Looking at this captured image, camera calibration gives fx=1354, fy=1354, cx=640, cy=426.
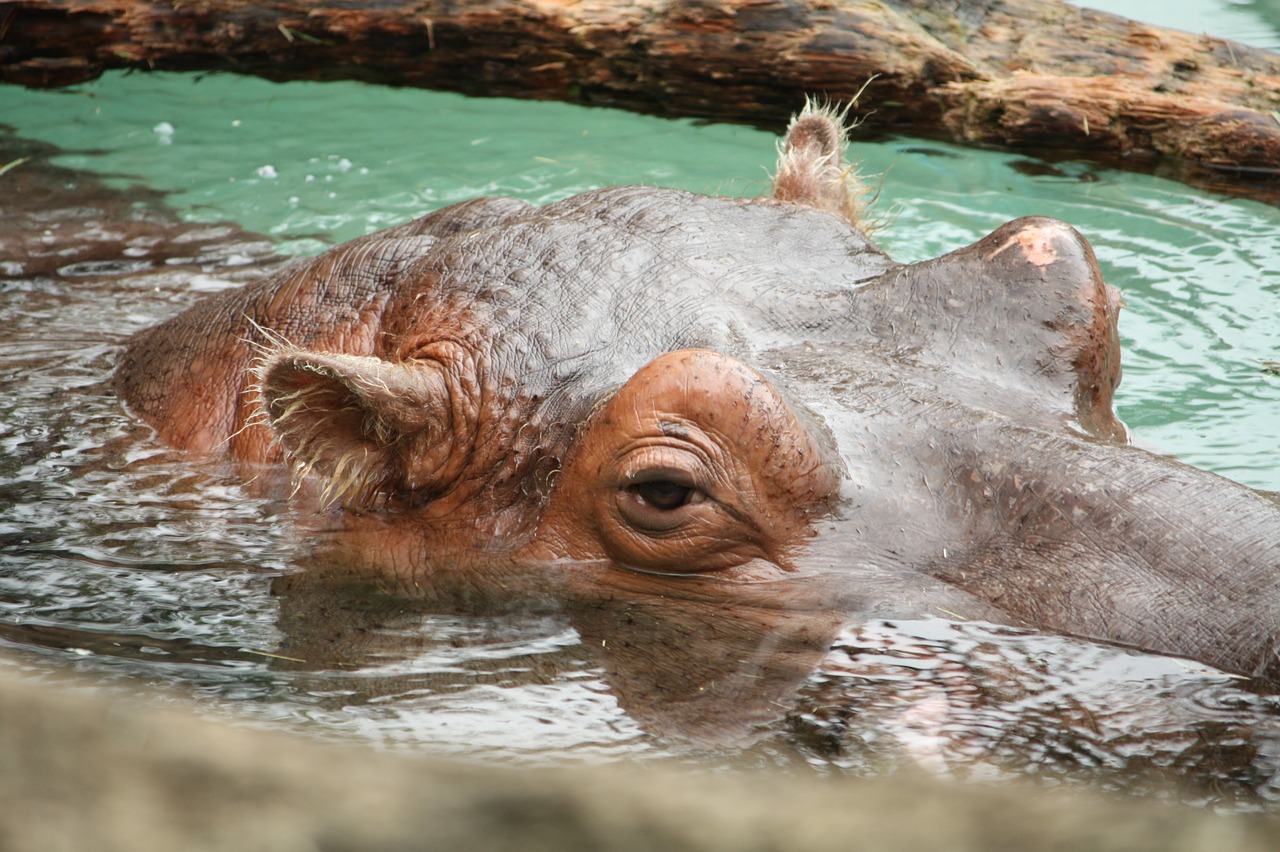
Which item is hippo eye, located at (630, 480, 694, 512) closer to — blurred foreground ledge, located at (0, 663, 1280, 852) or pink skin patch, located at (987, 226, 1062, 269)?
pink skin patch, located at (987, 226, 1062, 269)

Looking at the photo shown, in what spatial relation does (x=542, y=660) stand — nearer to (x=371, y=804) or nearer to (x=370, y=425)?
(x=370, y=425)

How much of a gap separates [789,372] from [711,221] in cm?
88

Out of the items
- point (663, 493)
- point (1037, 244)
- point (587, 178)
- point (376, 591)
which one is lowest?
point (376, 591)

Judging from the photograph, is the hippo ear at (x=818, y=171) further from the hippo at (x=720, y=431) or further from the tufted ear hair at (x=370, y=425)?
the tufted ear hair at (x=370, y=425)

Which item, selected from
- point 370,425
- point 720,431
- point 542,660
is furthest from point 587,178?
point 542,660

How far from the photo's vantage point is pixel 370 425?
164 inches

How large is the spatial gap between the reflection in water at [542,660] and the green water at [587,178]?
11.7ft

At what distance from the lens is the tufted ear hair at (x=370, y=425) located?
3.96 meters

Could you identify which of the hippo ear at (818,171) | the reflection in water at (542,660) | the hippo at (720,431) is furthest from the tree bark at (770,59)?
the reflection in water at (542,660)

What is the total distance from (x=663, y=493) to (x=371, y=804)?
2.93 metres

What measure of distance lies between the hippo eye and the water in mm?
423

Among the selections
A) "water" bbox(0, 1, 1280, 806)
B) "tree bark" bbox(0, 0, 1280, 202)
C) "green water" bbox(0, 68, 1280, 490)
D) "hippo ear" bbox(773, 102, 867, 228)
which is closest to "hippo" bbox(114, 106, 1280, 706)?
"water" bbox(0, 1, 1280, 806)

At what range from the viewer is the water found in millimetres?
2928

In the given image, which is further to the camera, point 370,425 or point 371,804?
point 370,425
